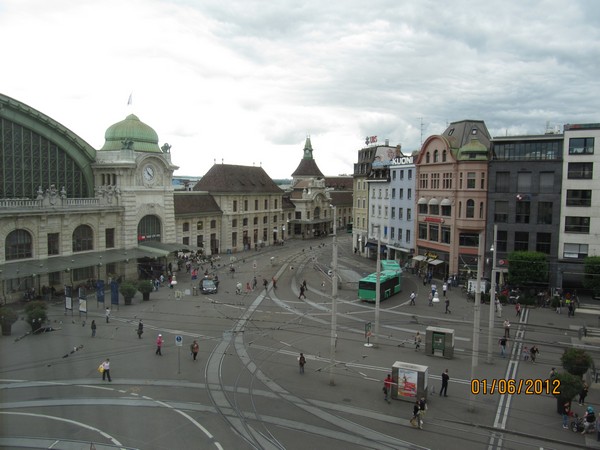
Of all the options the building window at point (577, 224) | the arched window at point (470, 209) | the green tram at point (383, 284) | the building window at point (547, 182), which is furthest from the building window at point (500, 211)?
the green tram at point (383, 284)

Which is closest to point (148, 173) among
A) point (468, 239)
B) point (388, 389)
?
point (468, 239)

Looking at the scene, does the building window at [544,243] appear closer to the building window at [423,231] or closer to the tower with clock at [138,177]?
the building window at [423,231]

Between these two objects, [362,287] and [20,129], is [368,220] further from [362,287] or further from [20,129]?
[20,129]

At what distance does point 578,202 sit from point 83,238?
4802cm

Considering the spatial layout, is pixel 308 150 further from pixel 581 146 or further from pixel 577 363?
pixel 577 363

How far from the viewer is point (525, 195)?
168 feet

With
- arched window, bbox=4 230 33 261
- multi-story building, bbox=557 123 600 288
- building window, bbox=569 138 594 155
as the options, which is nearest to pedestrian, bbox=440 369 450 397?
multi-story building, bbox=557 123 600 288

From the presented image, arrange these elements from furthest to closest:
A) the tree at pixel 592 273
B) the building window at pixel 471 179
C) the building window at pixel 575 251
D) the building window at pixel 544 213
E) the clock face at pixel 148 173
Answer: the clock face at pixel 148 173, the building window at pixel 471 179, the building window at pixel 544 213, the building window at pixel 575 251, the tree at pixel 592 273

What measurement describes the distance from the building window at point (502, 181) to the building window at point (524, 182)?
3.47 feet

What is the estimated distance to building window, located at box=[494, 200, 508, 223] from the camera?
172 feet

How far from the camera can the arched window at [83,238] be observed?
4912cm

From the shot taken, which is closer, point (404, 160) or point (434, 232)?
point (434, 232)

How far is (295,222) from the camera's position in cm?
10362

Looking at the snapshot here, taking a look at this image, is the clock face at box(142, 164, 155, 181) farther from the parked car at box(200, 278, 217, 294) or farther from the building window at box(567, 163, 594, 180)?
the building window at box(567, 163, 594, 180)
